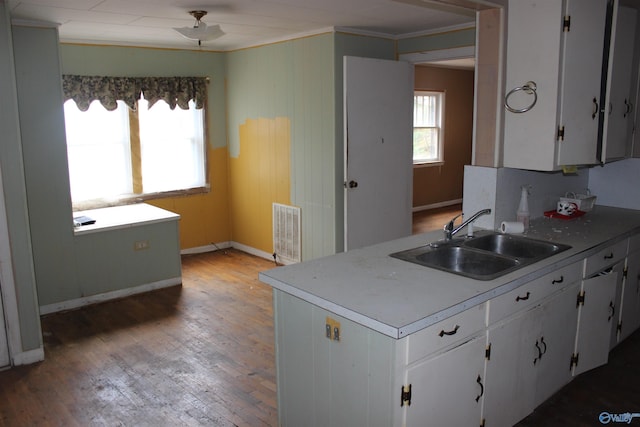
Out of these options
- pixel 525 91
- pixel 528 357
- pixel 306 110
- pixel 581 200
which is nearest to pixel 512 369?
pixel 528 357

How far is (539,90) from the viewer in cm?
276

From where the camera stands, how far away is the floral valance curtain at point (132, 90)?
4.86 meters

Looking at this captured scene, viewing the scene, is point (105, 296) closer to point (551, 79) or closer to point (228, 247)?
point (228, 247)

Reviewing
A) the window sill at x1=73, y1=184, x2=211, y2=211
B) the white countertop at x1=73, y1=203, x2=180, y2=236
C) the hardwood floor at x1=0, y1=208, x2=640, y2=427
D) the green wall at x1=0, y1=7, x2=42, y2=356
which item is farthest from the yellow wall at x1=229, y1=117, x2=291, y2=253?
the green wall at x1=0, y1=7, x2=42, y2=356

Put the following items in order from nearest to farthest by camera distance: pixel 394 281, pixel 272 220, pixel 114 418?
pixel 394 281, pixel 114 418, pixel 272 220

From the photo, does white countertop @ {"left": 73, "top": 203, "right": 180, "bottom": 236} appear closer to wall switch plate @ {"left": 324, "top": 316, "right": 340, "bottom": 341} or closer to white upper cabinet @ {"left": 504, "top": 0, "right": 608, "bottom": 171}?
wall switch plate @ {"left": 324, "top": 316, "right": 340, "bottom": 341}

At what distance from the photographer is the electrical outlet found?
14.8 ft

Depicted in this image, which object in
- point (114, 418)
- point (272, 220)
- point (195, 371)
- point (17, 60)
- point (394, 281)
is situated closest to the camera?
point (394, 281)

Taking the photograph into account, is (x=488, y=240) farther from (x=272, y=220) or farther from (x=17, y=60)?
(x=17, y=60)

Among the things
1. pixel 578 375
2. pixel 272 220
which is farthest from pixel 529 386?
pixel 272 220

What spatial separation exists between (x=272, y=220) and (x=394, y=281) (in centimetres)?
347

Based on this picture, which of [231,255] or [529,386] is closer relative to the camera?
[529,386]

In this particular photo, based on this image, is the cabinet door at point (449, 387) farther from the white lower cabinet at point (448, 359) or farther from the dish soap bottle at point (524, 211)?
the dish soap bottle at point (524, 211)

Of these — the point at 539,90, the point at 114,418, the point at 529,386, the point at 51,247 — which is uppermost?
the point at 539,90
